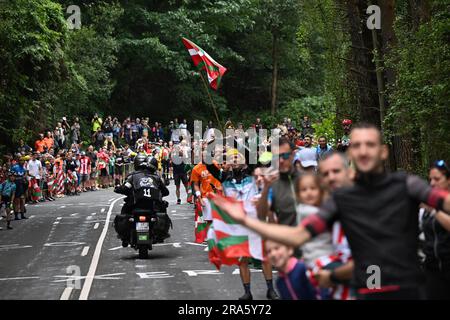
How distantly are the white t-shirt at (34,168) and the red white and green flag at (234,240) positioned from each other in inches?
928

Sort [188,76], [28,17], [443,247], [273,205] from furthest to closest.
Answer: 1. [188,76]
2. [28,17]
3. [273,205]
4. [443,247]

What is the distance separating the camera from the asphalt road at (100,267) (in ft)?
47.2

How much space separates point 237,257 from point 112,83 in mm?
43340

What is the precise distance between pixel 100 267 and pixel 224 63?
45999 millimetres

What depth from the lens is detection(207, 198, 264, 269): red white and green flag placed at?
41.0 ft

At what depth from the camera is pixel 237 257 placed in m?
12.8

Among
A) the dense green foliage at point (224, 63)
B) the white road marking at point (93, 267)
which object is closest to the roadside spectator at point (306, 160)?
the white road marking at point (93, 267)

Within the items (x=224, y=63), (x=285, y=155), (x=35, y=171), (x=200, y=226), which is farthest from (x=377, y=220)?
(x=224, y=63)

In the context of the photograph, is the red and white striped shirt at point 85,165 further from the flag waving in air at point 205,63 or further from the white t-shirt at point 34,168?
the flag waving in air at point 205,63

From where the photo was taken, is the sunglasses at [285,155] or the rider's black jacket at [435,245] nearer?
the rider's black jacket at [435,245]

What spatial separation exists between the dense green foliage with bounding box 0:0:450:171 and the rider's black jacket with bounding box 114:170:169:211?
5136 mm

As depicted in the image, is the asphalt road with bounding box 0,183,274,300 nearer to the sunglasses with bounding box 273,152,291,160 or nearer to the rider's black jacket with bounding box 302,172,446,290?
the sunglasses with bounding box 273,152,291,160

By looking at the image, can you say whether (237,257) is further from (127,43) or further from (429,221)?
(127,43)
